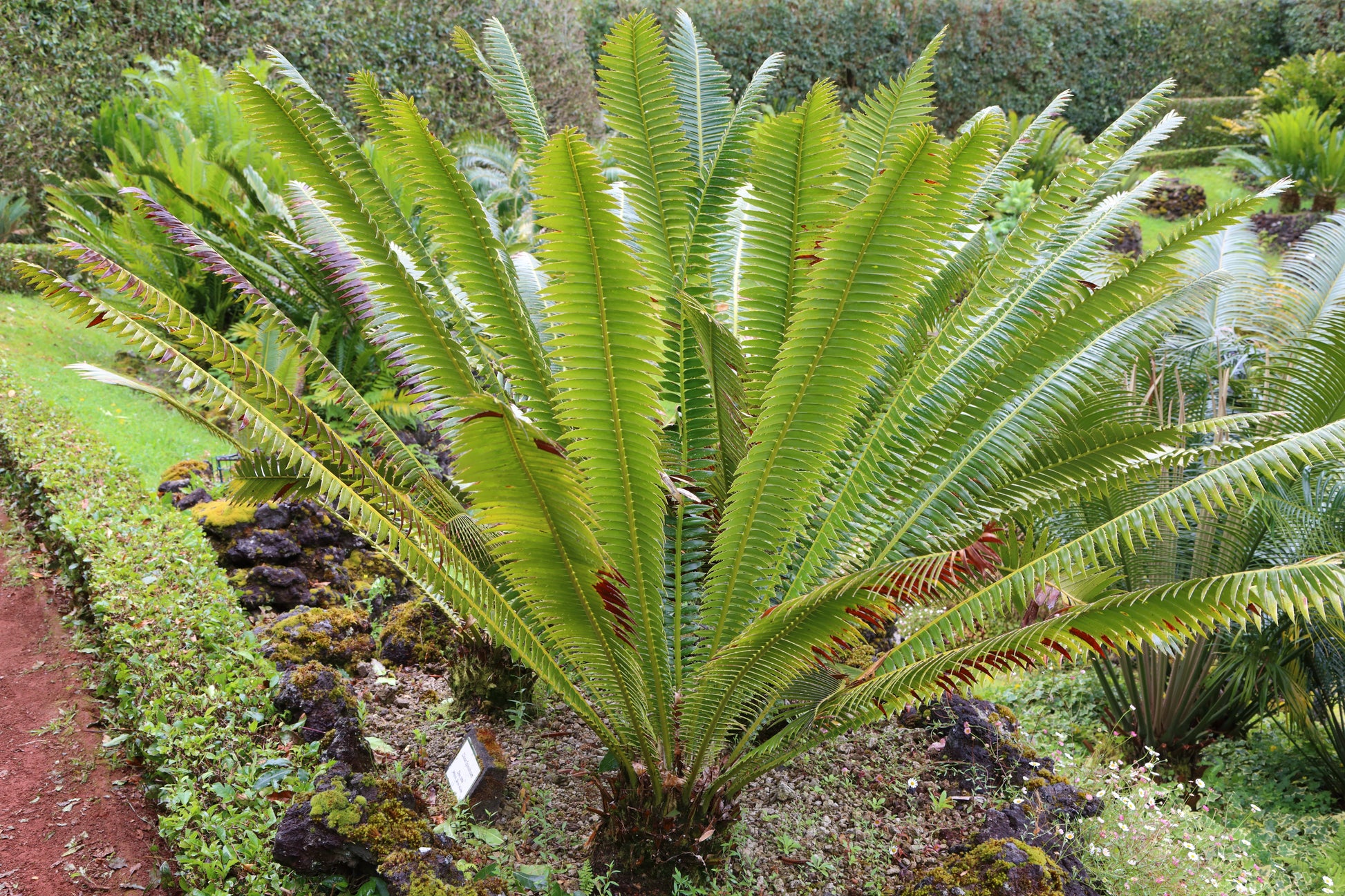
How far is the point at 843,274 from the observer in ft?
6.86

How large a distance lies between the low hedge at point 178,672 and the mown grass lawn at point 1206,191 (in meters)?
12.5

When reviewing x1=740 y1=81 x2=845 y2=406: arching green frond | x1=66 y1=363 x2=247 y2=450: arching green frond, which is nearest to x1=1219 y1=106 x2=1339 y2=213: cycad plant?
x1=740 y1=81 x2=845 y2=406: arching green frond

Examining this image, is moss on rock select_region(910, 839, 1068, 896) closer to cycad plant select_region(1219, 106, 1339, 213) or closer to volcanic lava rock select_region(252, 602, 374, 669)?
volcanic lava rock select_region(252, 602, 374, 669)

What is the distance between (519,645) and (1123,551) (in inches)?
121

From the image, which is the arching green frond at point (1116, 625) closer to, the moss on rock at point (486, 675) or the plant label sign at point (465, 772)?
the plant label sign at point (465, 772)

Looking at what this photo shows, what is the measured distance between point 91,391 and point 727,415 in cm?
647

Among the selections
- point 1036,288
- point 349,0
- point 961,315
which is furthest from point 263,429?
point 349,0

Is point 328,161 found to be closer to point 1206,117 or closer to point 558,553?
point 558,553

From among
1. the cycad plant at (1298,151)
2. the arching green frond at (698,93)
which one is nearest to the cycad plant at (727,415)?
the arching green frond at (698,93)

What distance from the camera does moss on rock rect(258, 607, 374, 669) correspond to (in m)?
3.46

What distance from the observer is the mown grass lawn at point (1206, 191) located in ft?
42.9

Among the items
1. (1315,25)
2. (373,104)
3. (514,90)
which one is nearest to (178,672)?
(373,104)

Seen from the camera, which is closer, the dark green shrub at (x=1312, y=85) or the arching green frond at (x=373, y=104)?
the arching green frond at (x=373, y=104)

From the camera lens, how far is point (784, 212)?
8.05ft
